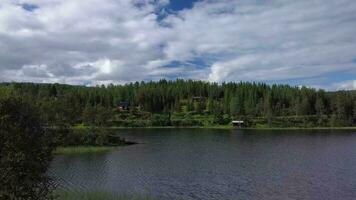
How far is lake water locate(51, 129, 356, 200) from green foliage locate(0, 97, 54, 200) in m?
27.5

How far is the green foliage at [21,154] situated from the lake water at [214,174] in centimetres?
2752

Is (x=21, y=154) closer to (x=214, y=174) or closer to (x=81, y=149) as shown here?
(x=214, y=174)

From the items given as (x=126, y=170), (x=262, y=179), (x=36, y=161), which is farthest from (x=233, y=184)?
(x=36, y=161)

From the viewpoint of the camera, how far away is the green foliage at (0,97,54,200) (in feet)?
74.3

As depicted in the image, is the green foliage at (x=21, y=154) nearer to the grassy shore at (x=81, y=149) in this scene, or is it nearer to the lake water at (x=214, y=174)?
the lake water at (x=214, y=174)

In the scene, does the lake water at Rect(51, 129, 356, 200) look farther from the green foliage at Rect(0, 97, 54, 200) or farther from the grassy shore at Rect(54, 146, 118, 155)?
the green foliage at Rect(0, 97, 54, 200)

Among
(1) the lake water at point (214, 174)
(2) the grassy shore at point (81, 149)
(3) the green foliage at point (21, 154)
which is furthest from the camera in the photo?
(2) the grassy shore at point (81, 149)

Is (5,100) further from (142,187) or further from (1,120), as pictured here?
(142,187)

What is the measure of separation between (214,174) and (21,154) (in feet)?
160

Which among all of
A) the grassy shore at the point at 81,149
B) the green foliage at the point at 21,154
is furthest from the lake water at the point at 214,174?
the green foliage at the point at 21,154

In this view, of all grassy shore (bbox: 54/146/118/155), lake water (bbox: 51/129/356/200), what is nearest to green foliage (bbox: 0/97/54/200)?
lake water (bbox: 51/129/356/200)

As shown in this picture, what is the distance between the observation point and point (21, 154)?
2255 cm

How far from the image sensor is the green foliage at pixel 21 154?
2266cm

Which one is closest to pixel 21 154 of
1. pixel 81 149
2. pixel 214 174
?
pixel 214 174
